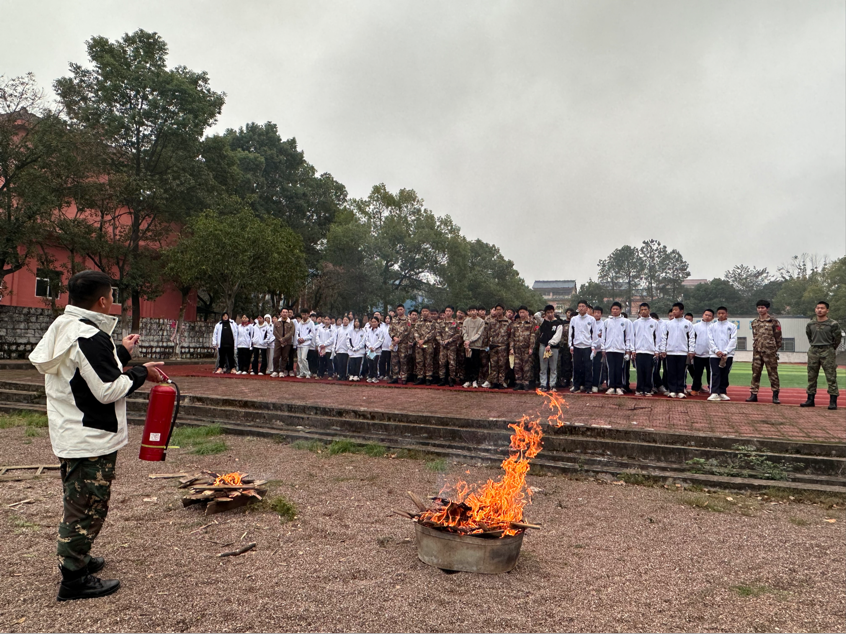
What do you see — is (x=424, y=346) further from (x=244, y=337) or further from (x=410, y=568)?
(x=410, y=568)

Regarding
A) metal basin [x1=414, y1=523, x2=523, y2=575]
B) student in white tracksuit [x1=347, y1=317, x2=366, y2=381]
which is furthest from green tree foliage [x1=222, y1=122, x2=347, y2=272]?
metal basin [x1=414, y1=523, x2=523, y2=575]

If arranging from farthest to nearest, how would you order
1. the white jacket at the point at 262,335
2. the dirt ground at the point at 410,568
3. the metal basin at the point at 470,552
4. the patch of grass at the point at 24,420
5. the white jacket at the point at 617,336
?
the white jacket at the point at 262,335
the white jacket at the point at 617,336
the patch of grass at the point at 24,420
the metal basin at the point at 470,552
the dirt ground at the point at 410,568

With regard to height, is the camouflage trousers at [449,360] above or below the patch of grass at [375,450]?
above

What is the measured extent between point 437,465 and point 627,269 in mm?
59596

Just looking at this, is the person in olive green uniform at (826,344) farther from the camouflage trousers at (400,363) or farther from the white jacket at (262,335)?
the white jacket at (262,335)

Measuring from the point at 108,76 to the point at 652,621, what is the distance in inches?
959

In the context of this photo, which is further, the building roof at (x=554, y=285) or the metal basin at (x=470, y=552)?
the building roof at (x=554, y=285)

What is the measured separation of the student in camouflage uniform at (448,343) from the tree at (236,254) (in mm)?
10048

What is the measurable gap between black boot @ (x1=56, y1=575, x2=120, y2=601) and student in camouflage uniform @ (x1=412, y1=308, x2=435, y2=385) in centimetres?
1012

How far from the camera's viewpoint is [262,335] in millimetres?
16062

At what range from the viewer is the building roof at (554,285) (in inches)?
4537

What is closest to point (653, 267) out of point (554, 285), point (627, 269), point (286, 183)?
point (627, 269)

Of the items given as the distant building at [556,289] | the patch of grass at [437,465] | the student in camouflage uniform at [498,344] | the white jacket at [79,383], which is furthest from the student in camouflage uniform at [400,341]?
the distant building at [556,289]

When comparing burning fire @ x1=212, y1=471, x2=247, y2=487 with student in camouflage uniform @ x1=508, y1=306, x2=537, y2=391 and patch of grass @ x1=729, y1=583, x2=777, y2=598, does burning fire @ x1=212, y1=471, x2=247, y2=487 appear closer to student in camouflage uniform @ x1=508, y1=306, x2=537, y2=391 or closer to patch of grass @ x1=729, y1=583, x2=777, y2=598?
patch of grass @ x1=729, y1=583, x2=777, y2=598
